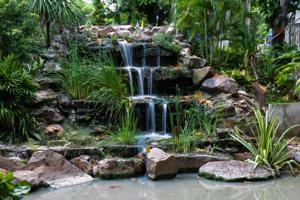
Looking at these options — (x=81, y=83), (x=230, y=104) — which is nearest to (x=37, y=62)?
(x=81, y=83)

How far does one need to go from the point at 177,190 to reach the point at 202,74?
3.88 metres

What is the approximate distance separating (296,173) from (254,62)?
4291mm

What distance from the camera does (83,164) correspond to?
225 inches

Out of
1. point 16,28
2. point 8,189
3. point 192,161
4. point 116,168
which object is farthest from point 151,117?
point 8,189

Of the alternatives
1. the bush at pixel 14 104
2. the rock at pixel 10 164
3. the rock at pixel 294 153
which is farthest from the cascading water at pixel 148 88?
the rock at pixel 10 164

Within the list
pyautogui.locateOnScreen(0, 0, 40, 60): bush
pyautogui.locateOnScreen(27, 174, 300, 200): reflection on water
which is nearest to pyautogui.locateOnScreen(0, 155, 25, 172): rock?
pyautogui.locateOnScreen(27, 174, 300, 200): reflection on water

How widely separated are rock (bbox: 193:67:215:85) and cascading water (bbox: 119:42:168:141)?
903mm

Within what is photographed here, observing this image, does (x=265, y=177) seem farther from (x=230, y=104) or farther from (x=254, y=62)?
Result: (x=254, y=62)

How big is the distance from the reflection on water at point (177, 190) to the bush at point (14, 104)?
1692 millimetres

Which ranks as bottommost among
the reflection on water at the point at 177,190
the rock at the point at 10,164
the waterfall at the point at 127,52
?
the reflection on water at the point at 177,190

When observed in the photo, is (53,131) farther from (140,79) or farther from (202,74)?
(202,74)

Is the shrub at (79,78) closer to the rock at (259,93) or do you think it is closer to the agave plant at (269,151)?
the agave plant at (269,151)

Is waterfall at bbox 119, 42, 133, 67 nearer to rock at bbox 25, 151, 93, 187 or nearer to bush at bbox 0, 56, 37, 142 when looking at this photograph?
bush at bbox 0, 56, 37, 142

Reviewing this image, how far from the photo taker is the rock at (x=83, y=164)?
5.68 meters
